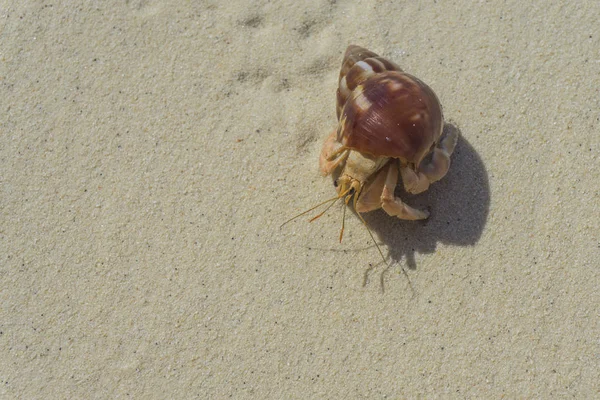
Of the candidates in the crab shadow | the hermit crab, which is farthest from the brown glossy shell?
the crab shadow

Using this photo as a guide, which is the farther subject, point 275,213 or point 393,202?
point 275,213

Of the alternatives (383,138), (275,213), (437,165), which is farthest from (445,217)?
(275,213)

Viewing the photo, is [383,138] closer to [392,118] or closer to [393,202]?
[392,118]

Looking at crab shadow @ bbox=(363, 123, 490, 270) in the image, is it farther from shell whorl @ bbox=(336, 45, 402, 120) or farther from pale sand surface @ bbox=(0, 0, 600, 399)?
shell whorl @ bbox=(336, 45, 402, 120)

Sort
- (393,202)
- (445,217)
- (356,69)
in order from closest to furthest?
(393,202) → (356,69) → (445,217)

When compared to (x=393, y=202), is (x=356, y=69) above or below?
above

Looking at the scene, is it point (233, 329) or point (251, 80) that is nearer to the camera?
point (233, 329)

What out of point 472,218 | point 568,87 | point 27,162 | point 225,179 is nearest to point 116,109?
point 27,162

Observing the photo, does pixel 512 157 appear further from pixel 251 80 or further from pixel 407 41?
pixel 251 80
